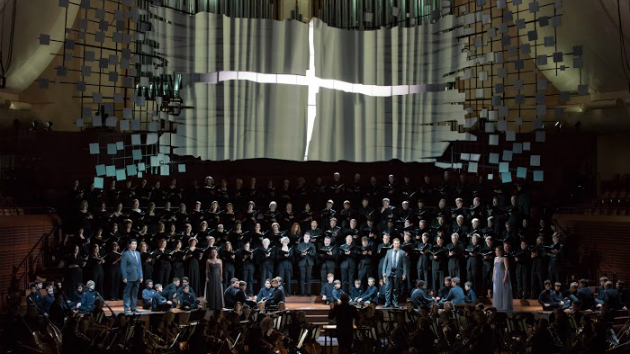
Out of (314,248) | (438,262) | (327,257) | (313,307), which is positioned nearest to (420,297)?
(438,262)

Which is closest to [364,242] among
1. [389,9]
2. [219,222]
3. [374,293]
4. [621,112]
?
[374,293]

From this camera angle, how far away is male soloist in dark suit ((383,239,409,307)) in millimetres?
14719

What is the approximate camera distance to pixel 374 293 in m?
14.8

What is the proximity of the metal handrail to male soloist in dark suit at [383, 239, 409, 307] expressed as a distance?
662cm

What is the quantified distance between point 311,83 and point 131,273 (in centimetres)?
654

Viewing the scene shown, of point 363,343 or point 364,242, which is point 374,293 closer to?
point 364,242

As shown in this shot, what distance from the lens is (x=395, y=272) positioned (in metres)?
14.8

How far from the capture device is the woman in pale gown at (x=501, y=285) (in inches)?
561

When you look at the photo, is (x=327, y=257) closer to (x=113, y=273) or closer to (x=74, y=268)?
(x=113, y=273)

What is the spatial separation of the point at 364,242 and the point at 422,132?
4.16m

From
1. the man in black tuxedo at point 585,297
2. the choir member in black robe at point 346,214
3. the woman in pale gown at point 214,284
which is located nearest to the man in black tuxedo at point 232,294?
the woman in pale gown at point 214,284

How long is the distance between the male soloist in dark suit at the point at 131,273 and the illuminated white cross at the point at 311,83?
4942 millimetres

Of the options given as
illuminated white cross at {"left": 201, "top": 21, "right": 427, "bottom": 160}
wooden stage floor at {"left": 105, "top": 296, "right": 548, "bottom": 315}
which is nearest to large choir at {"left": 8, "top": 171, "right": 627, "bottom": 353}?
wooden stage floor at {"left": 105, "top": 296, "right": 548, "bottom": 315}

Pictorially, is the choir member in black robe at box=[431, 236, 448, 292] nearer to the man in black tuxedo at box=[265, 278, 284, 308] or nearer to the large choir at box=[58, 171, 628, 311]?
the large choir at box=[58, 171, 628, 311]
